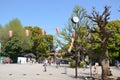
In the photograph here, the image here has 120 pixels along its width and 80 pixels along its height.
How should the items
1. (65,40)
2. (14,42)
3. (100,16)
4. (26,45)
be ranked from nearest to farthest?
(100,16), (65,40), (14,42), (26,45)

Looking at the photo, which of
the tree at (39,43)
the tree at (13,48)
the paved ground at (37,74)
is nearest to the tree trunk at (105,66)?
the paved ground at (37,74)

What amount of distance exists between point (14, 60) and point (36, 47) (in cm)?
1771

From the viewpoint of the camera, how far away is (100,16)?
78.9 feet

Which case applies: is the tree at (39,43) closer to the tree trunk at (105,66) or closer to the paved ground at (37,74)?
the paved ground at (37,74)

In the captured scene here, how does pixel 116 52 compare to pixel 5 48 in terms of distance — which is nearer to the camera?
pixel 116 52

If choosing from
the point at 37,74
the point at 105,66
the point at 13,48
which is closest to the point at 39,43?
the point at 13,48

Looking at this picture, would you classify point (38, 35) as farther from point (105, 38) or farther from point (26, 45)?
point (105, 38)

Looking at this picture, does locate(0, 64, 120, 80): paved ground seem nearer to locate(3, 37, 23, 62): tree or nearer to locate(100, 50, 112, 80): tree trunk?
locate(100, 50, 112, 80): tree trunk

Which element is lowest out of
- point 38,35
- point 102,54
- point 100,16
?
point 102,54

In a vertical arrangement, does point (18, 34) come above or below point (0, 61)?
above

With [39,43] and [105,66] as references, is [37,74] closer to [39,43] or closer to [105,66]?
[105,66]

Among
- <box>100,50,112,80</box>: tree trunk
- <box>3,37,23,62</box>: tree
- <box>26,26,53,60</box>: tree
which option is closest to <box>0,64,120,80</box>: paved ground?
<box>100,50,112,80</box>: tree trunk

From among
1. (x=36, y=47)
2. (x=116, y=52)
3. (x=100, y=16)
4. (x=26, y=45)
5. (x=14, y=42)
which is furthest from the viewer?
(x=36, y=47)

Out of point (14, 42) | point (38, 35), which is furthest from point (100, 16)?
point (38, 35)
